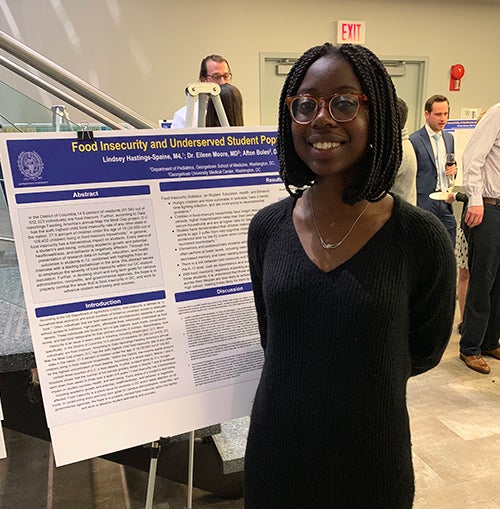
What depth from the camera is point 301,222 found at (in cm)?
94

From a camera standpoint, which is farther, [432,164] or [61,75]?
[432,164]

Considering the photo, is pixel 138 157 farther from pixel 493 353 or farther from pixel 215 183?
pixel 493 353

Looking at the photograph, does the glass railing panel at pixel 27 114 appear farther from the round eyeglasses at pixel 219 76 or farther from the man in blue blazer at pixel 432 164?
the man in blue blazer at pixel 432 164

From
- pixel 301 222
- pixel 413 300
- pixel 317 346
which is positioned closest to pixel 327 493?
pixel 317 346

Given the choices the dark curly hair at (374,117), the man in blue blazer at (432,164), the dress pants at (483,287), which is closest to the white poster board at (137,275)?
the dark curly hair at (374,117)

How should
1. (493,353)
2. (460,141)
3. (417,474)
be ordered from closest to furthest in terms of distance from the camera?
1. (417,474)
2. (493,353)
3. (460,141)

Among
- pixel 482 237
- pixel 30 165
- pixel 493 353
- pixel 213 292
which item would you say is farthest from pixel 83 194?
pixel 493 353

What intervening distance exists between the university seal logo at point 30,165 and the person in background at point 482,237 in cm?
239

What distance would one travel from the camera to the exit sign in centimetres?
521

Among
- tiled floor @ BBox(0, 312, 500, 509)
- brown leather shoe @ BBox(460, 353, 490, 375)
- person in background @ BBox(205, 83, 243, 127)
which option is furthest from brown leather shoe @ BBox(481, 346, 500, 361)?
person in background @ BBox(205, 83, 243, 127)

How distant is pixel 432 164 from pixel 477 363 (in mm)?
1678

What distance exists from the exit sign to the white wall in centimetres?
7

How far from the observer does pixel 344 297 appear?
84 cm

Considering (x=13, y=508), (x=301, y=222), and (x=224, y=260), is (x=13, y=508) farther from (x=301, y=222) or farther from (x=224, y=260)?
(x=301, y=222)
